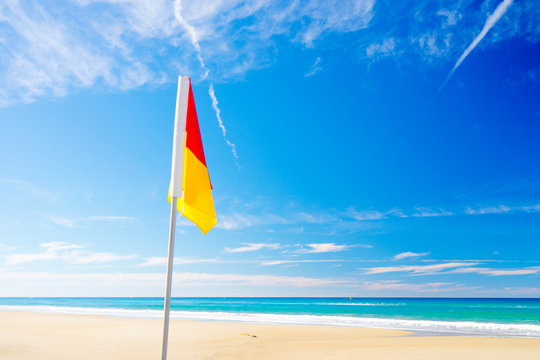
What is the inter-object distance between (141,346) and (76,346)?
2.18 m

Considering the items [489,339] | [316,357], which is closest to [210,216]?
[316,357]

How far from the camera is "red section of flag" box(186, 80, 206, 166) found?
5.38 metres

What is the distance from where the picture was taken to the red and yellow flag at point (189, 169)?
16.5ft

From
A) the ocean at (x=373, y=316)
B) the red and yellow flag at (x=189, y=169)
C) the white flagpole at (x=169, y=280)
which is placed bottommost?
the ocean at (x=373, y=316)

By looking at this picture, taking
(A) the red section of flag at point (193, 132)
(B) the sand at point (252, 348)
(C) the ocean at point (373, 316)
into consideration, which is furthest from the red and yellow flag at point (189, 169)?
(C) the ocean at point (373, 316)

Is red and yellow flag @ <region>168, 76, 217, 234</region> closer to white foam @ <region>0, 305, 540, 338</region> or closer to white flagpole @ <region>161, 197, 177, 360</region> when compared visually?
white flagpole @ <region>161, 197, 177, 360</region>

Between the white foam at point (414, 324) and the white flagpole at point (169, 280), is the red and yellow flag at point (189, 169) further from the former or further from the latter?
the white foam at point (414, 324)

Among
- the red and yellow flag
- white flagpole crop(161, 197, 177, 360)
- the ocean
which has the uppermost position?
the red and yellow flag

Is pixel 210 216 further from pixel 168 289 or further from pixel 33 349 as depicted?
pixel 33 349

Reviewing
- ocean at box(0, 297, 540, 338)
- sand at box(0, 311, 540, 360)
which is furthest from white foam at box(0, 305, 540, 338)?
sand at box(0, 311, 540, 360)

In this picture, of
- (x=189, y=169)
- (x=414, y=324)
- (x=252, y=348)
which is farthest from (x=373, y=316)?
(x=189, y=169)

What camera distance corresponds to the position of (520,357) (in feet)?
39.8

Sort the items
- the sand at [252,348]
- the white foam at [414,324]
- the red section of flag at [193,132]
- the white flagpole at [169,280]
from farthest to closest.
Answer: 1. the white foam at [414,324]
2. the sand at [252,348]
3. the red section of flag at [193,132]
4. the white flagpole at [169,280]

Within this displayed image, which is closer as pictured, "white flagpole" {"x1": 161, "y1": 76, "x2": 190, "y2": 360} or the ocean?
"white flagpole" {"x1": 161, "y1": 76, "x2": 190, "y2": 360}
